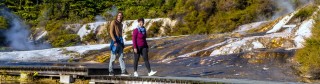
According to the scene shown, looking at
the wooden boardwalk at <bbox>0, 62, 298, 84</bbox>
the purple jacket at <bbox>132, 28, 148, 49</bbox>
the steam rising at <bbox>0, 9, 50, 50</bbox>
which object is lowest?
the wooden boardwalk at <bbox>0, 62, 298, 84</bbox>

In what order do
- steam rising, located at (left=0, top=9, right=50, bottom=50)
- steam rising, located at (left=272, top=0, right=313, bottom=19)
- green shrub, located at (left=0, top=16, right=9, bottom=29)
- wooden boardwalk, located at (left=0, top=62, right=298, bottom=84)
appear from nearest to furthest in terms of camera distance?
wooden boardwalk, located at (left=0, top=62, right=298, bottom=84), steam rising, located at (left=272, top=0, right=313, bottom=19), steam rising, located at (left=0, top=9, right=50, bottom=50), green shrub, located at (left=0, top=16, right=9, bottom=29)

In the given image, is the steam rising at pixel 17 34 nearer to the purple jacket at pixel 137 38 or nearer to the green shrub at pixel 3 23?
the green shrub at pixel 3 23

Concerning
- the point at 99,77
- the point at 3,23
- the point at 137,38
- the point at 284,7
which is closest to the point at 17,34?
the point at 3,23

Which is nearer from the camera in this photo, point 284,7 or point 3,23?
point 284,7

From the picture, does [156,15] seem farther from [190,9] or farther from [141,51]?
[141,51]

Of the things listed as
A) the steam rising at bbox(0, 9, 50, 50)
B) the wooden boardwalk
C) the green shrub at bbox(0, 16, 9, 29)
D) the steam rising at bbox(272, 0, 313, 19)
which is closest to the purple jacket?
the wooden boardwalk

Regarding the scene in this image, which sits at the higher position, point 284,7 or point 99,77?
point 284,7

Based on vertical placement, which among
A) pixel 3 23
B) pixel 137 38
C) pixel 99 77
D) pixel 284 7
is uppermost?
pixel 3 23

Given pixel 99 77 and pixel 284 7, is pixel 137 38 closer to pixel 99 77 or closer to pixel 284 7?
pixel 99 77

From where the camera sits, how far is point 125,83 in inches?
533

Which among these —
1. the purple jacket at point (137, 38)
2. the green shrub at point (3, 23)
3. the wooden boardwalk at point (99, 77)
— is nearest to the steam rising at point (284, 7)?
the green shrub at point (3, 23)

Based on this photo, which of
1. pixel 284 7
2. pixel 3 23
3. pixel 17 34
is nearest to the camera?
pixel 284 7

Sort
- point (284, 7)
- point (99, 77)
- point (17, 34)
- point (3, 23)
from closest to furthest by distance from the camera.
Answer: point (99, 77) < point (284, 7) < point (17, 34) < point (3, 23)

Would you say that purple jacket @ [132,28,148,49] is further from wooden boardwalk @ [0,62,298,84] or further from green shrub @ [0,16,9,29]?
green shrub @ [0,16,9,29]
